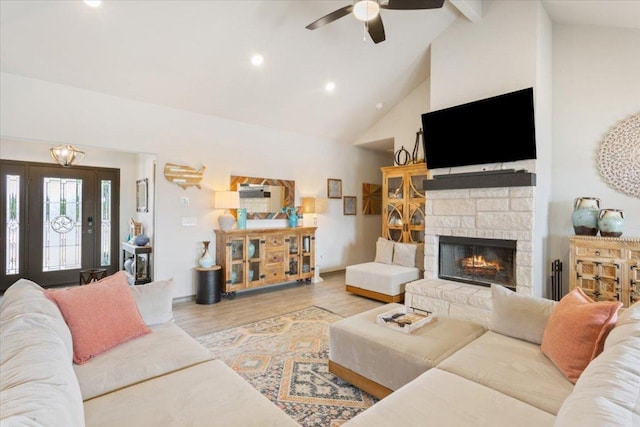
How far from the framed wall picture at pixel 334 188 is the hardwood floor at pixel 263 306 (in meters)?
1.85

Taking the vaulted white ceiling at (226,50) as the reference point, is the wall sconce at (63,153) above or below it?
below

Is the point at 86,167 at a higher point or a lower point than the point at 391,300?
higher

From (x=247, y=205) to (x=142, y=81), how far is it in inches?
89.4

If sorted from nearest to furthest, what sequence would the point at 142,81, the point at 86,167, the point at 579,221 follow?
the point at 579,221
the point at 142,81
the point at 86,167

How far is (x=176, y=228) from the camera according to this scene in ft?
15.4

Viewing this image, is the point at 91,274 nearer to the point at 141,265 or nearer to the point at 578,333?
the point at 141,265

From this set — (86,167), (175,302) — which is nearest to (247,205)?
(175,302)

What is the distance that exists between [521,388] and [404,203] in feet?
13.8

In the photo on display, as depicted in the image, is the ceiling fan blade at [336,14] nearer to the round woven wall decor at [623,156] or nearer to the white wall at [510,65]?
the white wall at [510,65]

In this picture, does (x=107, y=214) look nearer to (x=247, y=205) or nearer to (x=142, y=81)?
(x=247, y=205)

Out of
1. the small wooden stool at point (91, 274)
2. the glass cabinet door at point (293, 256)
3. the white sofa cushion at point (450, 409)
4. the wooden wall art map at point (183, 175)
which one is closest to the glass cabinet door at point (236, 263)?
the glass cabinet door at point (293, 256)

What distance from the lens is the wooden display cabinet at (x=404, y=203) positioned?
5.48m

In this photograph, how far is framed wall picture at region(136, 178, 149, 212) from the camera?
5.63 meters

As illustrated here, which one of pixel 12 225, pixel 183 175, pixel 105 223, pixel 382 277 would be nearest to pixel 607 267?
pixel 382 277
